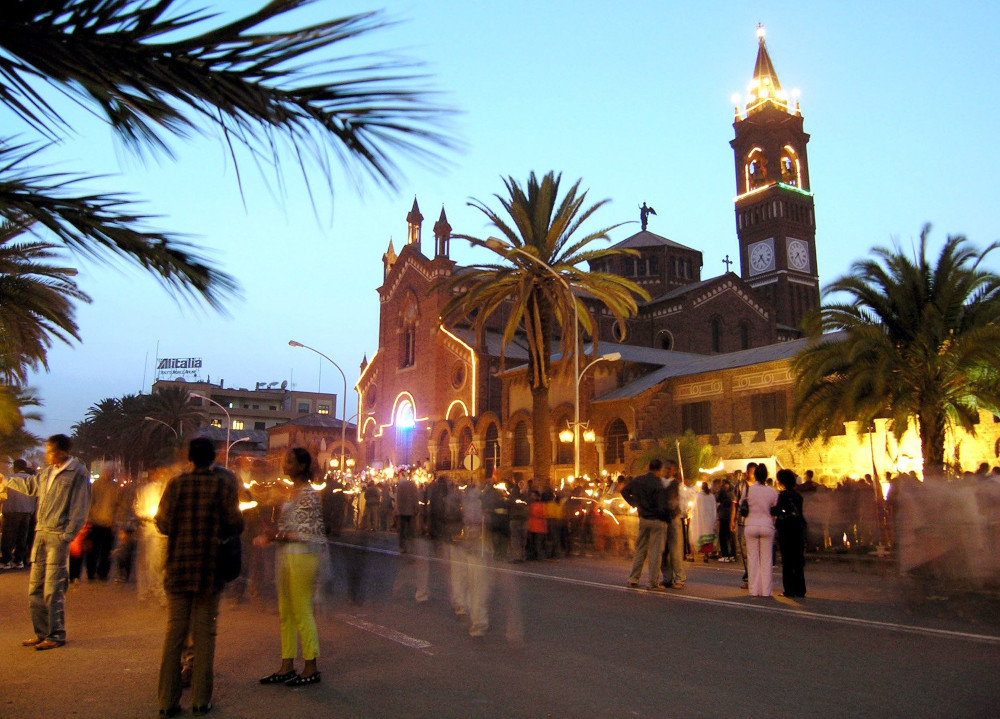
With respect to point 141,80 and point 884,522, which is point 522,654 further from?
point 884,522

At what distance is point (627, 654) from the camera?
23.5 feet

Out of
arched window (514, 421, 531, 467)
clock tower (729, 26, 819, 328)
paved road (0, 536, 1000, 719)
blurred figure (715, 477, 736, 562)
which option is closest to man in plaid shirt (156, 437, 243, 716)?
paved road (0, 536, 1000, 719)

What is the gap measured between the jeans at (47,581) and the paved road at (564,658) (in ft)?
0.95

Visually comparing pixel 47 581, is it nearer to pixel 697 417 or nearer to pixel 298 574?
pixel 298 574

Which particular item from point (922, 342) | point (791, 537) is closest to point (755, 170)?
point (922, 342)

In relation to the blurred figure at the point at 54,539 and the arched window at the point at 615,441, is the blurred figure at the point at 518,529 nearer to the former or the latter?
the blurred figure at the point at 54,539

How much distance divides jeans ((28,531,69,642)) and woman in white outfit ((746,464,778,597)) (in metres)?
7.94

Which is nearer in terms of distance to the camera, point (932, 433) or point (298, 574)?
point (298, 574)

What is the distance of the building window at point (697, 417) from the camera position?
1439 inches

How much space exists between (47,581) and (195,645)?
8.89ft

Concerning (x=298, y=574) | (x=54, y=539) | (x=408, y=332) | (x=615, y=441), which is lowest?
(x=298, y=574)

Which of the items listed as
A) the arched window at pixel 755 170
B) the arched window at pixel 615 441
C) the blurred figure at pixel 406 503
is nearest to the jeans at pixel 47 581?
the blurred figure at pixel 406 503

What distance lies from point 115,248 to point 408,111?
43.2 inches

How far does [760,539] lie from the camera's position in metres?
11.0
